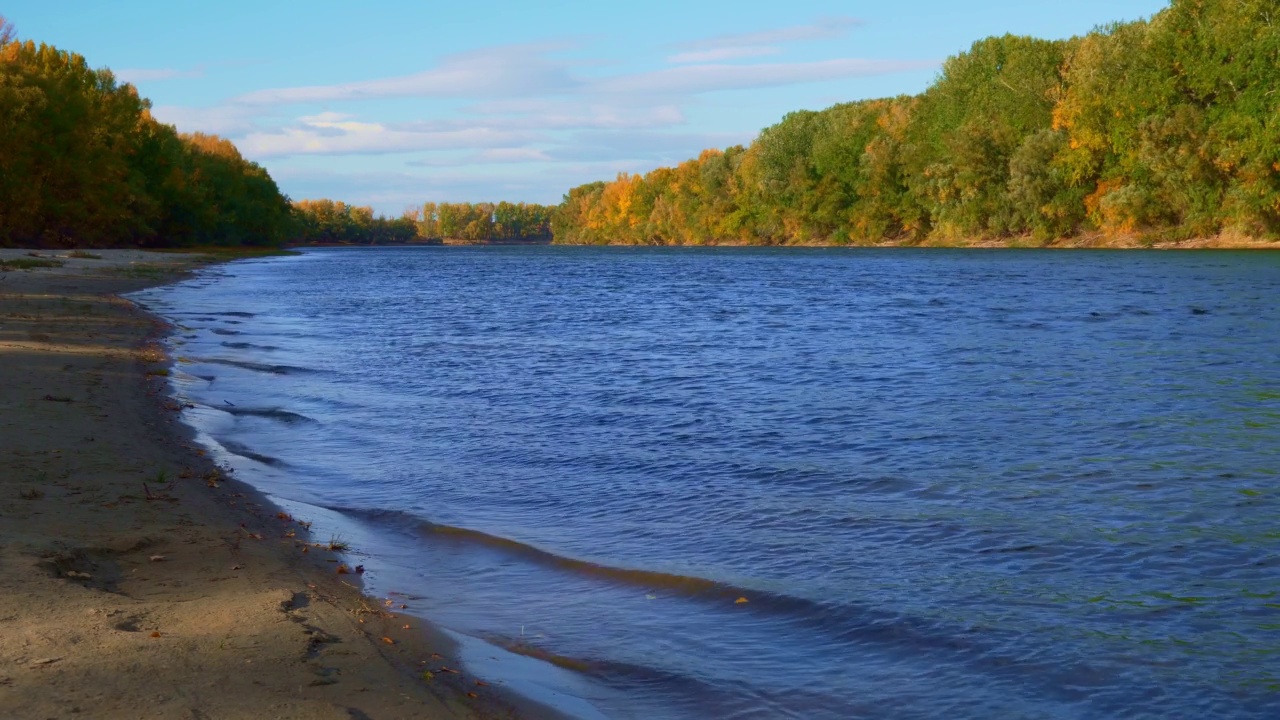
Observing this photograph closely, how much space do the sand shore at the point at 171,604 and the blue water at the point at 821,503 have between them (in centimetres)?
87

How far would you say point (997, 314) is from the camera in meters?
31.8

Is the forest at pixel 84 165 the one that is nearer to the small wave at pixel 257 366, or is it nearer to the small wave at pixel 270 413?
the small wave at pixel 257 366

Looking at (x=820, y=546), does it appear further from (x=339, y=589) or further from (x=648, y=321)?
(x=648, y=321)

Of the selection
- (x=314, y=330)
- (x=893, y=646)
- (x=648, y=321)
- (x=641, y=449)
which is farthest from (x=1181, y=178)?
(x=893, y=646)

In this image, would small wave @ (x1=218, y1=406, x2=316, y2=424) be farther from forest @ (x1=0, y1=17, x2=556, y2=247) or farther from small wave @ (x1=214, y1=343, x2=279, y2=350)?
forest @ (x1=0, y1=17, x2=556, y2=247)

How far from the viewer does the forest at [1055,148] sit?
63.7 meters

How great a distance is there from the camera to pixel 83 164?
7062 centimetres

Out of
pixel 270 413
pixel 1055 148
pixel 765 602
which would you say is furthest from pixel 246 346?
pixel 1055 148

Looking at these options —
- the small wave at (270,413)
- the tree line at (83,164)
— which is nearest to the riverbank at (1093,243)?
the small wave at (270,413)

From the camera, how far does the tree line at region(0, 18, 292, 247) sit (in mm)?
65062

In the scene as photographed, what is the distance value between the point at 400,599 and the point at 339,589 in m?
0.55

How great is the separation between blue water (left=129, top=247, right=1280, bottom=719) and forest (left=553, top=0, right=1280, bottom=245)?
45.9 metres

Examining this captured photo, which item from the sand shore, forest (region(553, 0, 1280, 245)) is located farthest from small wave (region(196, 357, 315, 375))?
forest (region(553, 0, 1280, 245))

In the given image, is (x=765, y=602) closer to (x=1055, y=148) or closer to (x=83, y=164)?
(x=83, y=164)
